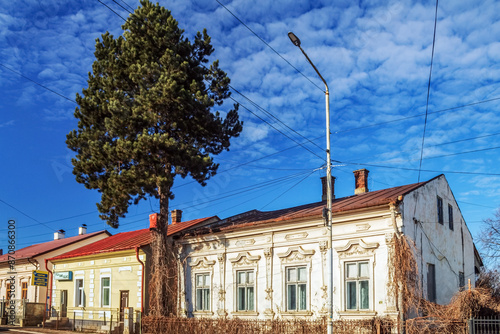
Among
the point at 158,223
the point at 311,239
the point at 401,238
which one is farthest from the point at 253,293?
the point at 401,238

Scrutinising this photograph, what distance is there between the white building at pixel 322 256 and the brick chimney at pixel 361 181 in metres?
0.05

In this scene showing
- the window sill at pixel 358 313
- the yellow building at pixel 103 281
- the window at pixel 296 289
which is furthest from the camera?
the yellow building at pixel 103 281

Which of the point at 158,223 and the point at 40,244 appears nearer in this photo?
the point at 158,223

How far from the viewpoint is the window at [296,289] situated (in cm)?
2086

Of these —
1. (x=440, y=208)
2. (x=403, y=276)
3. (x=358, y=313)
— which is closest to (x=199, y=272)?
(x=358, y=313)

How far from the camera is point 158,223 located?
24.7 metres

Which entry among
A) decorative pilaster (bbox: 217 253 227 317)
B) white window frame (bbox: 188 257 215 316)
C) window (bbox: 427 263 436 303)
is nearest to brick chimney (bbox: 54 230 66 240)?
white window frame (bbox: 188 257 215 316)

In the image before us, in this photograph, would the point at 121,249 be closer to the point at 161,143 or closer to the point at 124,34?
the point at 161,143

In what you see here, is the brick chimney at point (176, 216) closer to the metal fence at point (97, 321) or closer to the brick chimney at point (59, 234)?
the metal fence at point (97, 321)

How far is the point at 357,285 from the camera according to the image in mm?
19203

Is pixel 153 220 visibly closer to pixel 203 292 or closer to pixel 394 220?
pixel 203 292

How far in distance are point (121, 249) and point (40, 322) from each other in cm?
949

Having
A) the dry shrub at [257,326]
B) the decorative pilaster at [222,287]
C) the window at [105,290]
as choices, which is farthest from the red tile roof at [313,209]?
the window at [105,290]

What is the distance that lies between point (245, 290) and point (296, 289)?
111 inches
